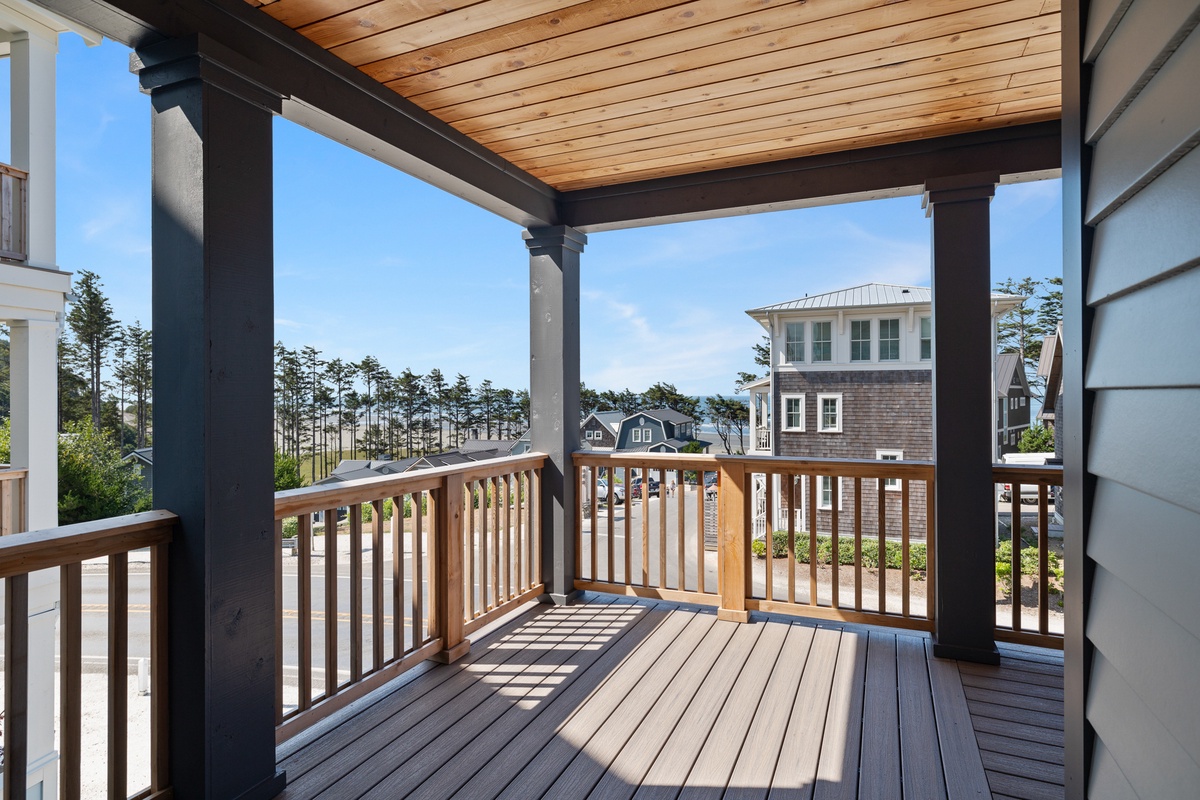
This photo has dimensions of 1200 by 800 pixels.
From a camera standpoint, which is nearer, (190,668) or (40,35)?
(190,668)

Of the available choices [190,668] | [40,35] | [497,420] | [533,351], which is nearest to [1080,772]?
[190,668]

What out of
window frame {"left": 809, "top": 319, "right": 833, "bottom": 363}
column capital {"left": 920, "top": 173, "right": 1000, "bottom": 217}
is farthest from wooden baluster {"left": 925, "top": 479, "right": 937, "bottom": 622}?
window frame {"left": 809, "top": 319, "right": 833, "bottom": 363}

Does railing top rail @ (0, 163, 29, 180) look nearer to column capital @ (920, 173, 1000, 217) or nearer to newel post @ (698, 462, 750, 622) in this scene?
newel post @ (698, 462, 750, 622)

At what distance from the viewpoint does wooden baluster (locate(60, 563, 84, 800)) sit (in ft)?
5.07

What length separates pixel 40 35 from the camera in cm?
462

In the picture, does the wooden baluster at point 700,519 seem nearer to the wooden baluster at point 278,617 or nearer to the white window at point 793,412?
the wooden baluster at point 278,617

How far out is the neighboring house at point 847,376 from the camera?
6074 mm

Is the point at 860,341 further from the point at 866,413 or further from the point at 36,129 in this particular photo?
the point at 36,129

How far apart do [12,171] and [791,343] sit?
6746mm

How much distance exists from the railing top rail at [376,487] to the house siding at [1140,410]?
2129 millimetres

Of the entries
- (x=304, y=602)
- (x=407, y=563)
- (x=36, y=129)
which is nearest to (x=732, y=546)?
(x=407, y=563)

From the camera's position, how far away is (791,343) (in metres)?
6.63

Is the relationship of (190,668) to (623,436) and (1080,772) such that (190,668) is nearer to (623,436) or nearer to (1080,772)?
(1080,772)

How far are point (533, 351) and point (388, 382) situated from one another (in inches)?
47.0
